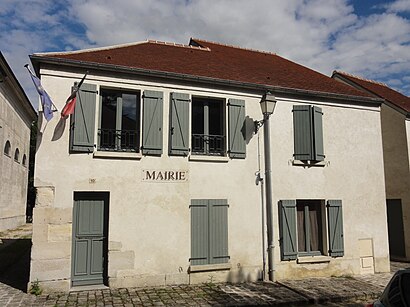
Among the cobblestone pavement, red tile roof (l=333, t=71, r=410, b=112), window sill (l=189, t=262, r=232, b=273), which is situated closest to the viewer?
the cobblestone pavement

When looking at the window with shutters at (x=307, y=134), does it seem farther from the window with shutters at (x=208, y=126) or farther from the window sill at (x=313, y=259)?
the window sill at (x=313, y=259)

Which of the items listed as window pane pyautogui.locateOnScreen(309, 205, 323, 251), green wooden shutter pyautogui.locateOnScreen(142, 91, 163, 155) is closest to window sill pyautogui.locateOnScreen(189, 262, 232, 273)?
window pane pyautogui.locateOnScreen(309, 205, 323, 251)

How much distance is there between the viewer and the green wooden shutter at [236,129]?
30.1 feet

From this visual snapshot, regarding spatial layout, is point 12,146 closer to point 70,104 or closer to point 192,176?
point 70,104

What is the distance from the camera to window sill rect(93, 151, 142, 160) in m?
8.02

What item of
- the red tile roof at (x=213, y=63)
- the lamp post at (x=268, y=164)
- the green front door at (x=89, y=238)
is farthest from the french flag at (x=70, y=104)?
the lamp post at (x=268, y=164)

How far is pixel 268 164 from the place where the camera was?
30.7 ft

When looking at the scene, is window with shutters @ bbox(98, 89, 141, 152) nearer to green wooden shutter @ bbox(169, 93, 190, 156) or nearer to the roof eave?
green wooden shutter @ bbox(169, 93, 190, 156)

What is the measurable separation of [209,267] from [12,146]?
17123 mm

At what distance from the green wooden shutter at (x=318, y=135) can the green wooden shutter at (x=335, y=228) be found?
1292 mm

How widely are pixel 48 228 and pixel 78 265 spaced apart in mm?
1073

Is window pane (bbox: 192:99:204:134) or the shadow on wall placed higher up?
window pane (bbox: 192:99:204:134)

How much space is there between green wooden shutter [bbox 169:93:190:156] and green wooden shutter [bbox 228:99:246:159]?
46.2 inches

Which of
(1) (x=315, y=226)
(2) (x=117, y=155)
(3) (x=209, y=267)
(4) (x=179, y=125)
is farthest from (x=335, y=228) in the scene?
(2) (x=117, y=155)
